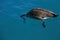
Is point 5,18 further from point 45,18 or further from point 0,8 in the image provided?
point 45,18

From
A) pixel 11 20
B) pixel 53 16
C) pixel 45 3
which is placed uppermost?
pixel 45 3

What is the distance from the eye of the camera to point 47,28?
812cm

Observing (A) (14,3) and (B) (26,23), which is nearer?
(B) (26,23)

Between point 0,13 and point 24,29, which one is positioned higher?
point 0,13

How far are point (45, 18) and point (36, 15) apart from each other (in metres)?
0.28

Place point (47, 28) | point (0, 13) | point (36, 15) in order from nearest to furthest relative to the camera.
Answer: point (36, 15), point (47, 28), point (0, 13)

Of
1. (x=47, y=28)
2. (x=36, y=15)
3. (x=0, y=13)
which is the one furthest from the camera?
(x=0, y=13)

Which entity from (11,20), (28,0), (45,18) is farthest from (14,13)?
(45,18)

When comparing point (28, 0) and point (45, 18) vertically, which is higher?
point (28, 0)

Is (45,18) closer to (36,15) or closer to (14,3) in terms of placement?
(36,15)

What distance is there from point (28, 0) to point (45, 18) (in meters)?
1.83

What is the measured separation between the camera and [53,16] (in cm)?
751

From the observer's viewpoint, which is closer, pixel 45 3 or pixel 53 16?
pixel 53 16

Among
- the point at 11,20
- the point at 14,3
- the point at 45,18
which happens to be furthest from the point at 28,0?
the point at 45,18
